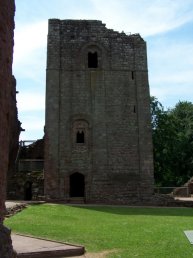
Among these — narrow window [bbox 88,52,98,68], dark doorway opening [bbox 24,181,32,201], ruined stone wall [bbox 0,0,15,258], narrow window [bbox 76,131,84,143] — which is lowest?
dark doorway opening [bbox 24,181,32,201]

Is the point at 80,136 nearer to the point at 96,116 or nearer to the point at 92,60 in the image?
the point at 96,116

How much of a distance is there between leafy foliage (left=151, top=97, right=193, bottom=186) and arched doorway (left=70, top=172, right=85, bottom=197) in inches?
558

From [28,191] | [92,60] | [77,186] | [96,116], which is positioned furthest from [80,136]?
[92,60]

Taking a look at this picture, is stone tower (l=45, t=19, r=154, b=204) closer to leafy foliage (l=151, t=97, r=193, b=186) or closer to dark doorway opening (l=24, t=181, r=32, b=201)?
dark doorway opening (l=24, t=181, r=32, b=201)

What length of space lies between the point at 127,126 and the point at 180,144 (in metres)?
18.7

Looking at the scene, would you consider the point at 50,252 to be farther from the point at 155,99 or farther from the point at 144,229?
the point at 155,99

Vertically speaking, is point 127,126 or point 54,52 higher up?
point 54,52

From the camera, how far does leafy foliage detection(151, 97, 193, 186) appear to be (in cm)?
4081

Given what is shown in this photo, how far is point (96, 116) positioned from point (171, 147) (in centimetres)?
1712

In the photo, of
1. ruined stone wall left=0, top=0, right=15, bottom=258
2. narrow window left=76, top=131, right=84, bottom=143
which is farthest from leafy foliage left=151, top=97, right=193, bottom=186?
ruined stone wall left=0, top=0, right=15, bottom=258

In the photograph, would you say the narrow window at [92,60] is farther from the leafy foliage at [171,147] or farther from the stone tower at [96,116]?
the leafy foliage at [171,147]

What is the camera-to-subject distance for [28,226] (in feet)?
37.6

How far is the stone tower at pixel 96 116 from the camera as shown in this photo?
26.3 metres

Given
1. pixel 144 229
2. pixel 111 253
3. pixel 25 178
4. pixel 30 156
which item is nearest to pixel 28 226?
pixel 144 229
